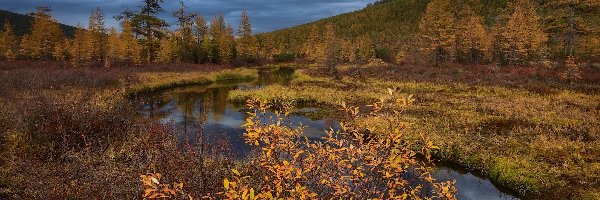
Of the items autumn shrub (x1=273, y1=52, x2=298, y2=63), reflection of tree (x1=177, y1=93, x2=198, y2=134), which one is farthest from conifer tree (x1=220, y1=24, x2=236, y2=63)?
reflection of tree (x1=177, y1=93, x2=198, y2=134)

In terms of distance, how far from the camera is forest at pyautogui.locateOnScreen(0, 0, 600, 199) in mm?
5195

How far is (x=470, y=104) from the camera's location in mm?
27422

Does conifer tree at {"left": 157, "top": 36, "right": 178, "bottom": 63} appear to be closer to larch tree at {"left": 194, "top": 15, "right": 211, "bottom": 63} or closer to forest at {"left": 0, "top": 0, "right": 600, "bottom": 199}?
forest at {"left": 0, "top": 0, "right": 600, "bottom": 199}

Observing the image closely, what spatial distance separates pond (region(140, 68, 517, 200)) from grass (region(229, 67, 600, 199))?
0.90 meters

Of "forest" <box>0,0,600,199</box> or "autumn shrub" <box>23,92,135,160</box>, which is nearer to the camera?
"forest" <box>0,0,600,199</box>

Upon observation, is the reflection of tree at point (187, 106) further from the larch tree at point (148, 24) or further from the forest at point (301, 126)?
the larch tree at point (148, 24)

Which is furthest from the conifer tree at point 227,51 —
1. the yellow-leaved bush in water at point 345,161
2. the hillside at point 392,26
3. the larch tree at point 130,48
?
the yellow-leaved bush in water at point 345,161

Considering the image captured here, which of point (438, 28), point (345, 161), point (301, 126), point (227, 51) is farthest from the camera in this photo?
point (227, 51)

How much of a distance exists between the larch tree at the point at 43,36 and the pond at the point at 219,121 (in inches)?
1677

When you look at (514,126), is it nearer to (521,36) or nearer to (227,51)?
(521,36)

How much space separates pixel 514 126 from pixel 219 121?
52.4 ft

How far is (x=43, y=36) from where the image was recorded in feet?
227

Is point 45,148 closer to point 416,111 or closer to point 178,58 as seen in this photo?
point 416,111

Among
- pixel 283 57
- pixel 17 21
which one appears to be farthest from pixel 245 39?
pixel 17 21
